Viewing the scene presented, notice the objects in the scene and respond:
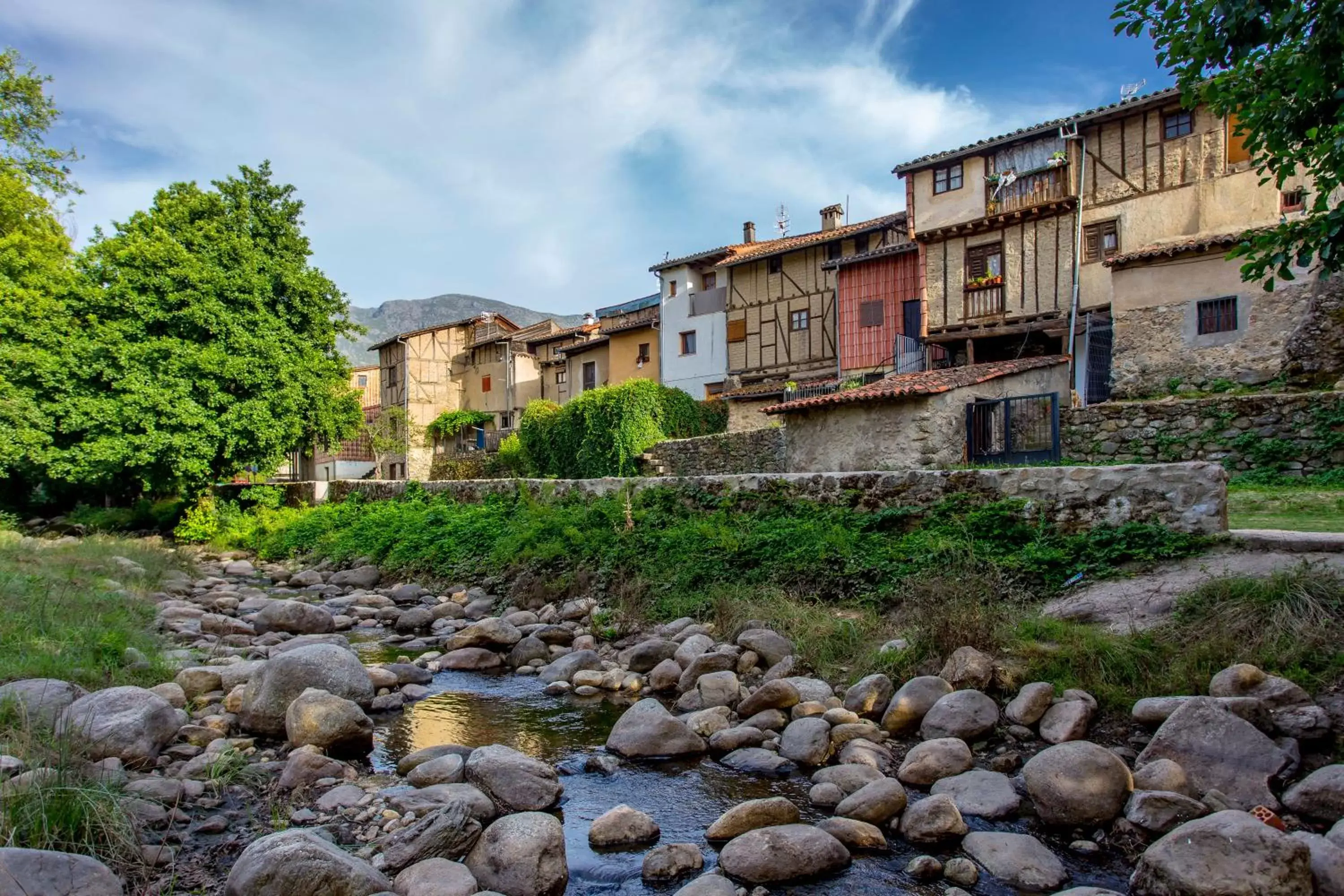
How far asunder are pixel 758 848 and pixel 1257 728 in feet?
10.4

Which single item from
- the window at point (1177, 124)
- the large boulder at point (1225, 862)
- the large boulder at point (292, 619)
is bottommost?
the large boulder at point (292, 619)

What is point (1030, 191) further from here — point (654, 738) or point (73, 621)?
point (73, 621)

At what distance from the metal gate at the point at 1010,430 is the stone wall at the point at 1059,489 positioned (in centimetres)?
695

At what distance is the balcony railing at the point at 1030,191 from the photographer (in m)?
20.7

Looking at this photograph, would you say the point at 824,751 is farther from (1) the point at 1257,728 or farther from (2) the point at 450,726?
(2) the point at 450,726

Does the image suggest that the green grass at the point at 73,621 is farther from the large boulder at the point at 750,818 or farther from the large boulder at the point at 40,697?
the large boulder at the point at 750,818

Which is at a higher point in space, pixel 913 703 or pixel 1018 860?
pixel 913 703

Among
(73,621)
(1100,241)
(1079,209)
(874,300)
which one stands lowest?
(73,621)

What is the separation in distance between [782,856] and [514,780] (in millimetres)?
1927

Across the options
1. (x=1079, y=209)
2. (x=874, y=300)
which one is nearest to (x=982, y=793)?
(x=1079, y=209)

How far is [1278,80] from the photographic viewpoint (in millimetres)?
5422

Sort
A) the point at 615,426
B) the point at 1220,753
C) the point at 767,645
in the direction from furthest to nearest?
the point at 615,426 → the point at 767,645 → the point at 1220,753

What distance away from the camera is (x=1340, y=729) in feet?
15.5

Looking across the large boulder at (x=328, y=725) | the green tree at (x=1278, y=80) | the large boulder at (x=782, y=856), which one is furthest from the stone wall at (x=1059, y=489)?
the large boulder at (x=328, y=725)
